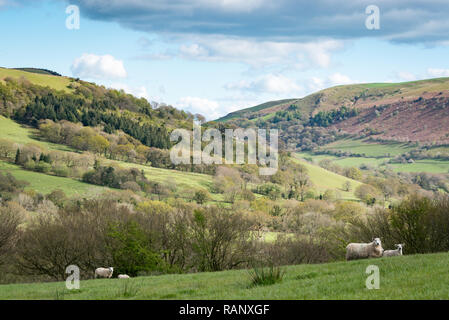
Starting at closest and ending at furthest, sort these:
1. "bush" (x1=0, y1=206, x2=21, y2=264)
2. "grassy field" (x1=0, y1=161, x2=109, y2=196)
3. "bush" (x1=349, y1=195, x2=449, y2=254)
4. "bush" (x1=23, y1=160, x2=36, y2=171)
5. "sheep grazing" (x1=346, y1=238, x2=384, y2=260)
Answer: "sheep grazing" (x1=346, y1=238, x2=384, y2=260)
"bush" (x1=349, y1=195, x2=449, y2=254)
"bush" (x1=0, y1=206, x2=21, y2=264)
"grassy field" (x1=0, y1=161, x2=109, y2=196)
"bush" (x1=23, y1=160, x2=36, y2=171)

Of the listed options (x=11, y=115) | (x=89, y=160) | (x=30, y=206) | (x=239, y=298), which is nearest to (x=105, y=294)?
(x=239, y=298)

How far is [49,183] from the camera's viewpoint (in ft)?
440

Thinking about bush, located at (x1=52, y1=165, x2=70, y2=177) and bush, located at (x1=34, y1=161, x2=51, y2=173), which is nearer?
bush, located at (x1=34, y1=161, x2=51, y2=173)

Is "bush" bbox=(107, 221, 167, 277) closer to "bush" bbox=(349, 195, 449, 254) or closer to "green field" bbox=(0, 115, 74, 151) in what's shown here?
"bush" bbox=(349, 195, 449, 254)

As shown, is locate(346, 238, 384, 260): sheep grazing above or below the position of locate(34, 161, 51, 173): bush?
below

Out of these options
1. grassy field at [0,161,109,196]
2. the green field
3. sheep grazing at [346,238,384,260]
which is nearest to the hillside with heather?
grassy field at [0,161,109,196]

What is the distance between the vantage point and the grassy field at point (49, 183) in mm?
129750

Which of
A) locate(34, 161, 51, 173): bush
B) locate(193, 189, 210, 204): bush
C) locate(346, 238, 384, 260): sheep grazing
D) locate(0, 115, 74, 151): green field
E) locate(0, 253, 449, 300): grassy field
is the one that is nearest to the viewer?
locate(0, 253, 449, 300): grassy field

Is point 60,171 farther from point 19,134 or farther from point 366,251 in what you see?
point 366,251

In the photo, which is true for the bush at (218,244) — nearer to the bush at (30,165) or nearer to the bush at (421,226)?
the bush at (421,226)

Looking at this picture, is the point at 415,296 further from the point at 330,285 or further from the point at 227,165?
the point at 227,165

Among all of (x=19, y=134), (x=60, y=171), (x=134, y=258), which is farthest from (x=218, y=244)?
(x=19, y=134)

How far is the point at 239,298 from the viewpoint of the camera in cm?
1208

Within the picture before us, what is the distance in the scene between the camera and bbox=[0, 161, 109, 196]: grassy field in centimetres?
12975
